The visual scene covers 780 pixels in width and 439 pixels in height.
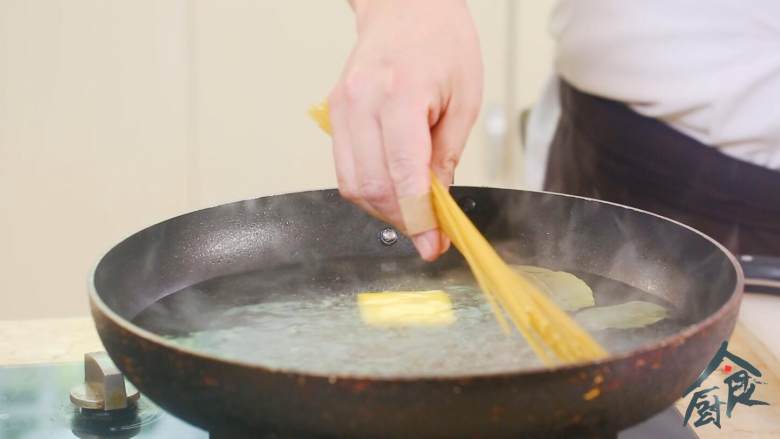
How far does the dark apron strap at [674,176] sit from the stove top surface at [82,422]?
581mm

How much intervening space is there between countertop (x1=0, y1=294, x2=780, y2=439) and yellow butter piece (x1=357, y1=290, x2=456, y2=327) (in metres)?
0.31

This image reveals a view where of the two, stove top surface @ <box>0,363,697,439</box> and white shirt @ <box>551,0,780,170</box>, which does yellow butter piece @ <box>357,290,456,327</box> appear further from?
white shirt @ <box>551,0,780,170</box>

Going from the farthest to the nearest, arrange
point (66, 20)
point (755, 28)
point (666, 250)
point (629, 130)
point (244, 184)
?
point (244, 184), point (66, 20), point (629, 130), point (755, 28), point (666, 250)

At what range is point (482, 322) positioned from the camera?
3.16ft

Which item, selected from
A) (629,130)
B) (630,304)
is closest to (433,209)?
(630,304)

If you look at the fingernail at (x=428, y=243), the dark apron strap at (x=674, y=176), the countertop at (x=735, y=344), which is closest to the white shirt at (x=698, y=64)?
the dark apron strap at (x=674, y=176)

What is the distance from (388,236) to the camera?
48.0 inches

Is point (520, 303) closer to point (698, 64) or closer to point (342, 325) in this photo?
point (342, 325)

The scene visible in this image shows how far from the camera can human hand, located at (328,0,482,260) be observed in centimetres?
92

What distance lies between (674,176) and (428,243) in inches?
27.3

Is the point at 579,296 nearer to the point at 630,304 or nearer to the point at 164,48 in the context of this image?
the point at 630,304

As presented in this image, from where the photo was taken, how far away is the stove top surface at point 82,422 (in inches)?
38.0

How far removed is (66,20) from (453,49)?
70.6 inches

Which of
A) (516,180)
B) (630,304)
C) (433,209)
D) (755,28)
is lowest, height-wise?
(516,180)
